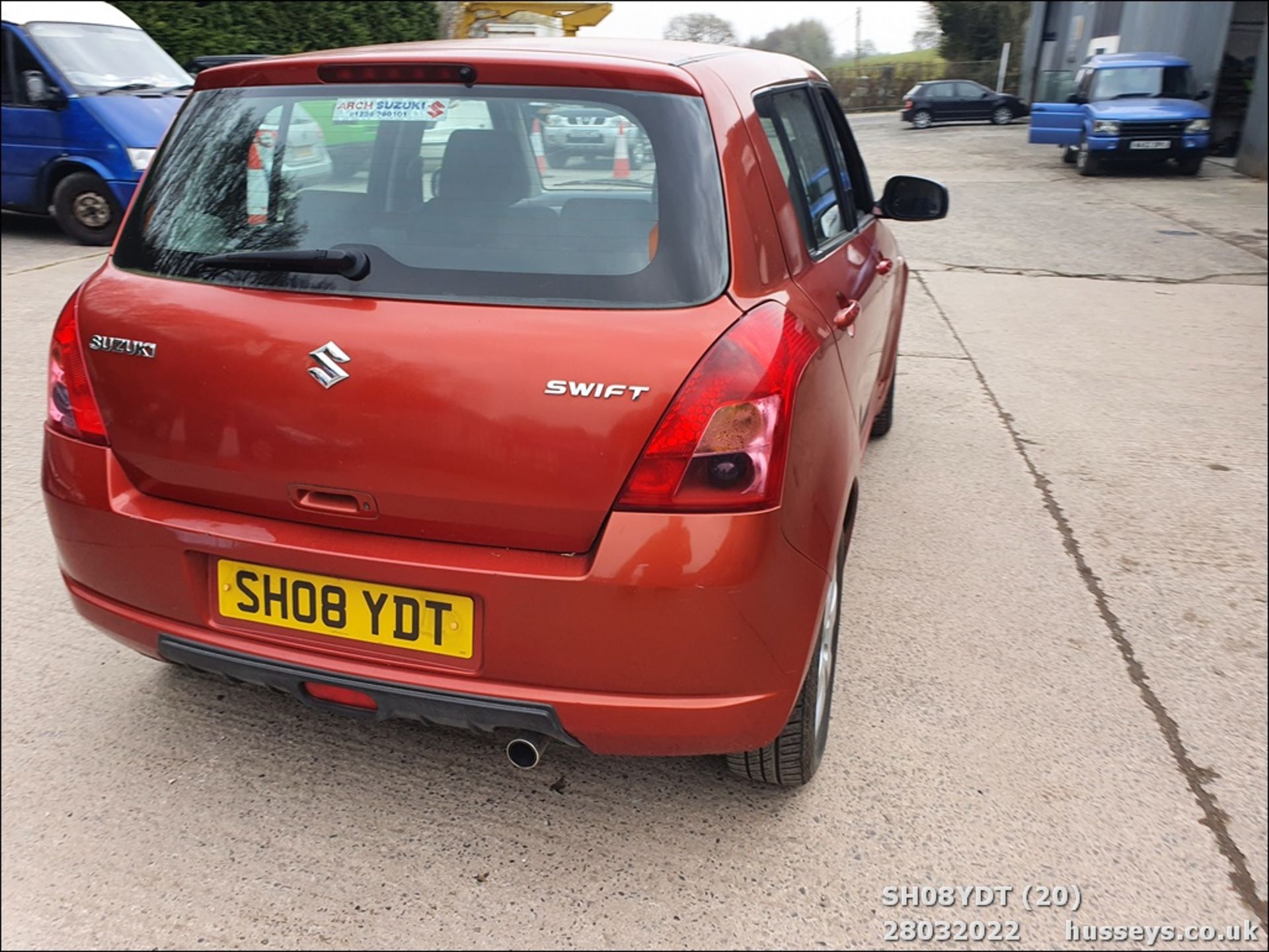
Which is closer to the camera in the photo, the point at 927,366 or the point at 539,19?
the point at 927,366

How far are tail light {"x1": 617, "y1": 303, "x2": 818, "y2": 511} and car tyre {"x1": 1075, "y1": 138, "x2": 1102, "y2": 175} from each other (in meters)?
17.9

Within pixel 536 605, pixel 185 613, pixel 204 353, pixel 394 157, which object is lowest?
pixel 185 613

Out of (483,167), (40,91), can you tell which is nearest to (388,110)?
(483,167)

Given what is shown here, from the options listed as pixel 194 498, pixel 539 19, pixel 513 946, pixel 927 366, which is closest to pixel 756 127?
pixel 194 498

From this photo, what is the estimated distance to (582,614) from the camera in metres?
1.97

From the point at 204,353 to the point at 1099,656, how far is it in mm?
2688

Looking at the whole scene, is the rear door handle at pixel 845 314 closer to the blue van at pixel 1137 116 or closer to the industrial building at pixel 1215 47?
the blue van at pixel 1137 116

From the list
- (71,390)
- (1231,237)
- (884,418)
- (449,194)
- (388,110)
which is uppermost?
(388,110)

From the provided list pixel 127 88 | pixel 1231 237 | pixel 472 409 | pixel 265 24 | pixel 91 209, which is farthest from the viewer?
pixel 265 24

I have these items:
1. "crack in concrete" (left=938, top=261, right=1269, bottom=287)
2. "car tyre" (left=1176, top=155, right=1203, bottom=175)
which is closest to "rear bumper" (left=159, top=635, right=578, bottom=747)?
"crack in concrete" (left=938, top=261, right=1269, bottom=287)

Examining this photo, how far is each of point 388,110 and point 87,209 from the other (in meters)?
8.36

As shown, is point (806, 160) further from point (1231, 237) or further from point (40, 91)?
point (1231, 237)

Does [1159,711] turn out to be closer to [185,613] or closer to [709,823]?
[709,823]

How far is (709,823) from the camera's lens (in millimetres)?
2465
